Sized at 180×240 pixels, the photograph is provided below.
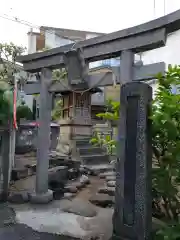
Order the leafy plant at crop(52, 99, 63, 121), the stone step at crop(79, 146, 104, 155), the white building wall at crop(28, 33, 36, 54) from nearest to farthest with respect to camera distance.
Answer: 1. the stone step at crop(79, 146, 104, 155)
2. the leafy plant at crop(52, 99, 63, 121)
3. the white building wall at crop(28, 33, 36, 54)

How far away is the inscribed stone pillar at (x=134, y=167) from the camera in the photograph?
11.9 feet

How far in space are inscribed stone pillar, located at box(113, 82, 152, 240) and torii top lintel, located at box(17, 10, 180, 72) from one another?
5.24 feet

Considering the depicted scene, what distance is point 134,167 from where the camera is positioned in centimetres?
375

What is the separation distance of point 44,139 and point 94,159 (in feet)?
22.0

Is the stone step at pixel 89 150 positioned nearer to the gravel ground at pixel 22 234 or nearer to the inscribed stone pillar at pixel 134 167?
→ the gravel ground at pixel 22 234

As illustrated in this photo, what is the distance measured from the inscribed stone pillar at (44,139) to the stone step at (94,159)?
Result: 6.13m

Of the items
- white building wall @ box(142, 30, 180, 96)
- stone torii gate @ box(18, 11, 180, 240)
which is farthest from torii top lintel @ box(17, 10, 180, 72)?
white building wall @ box(142, 30, 180, 96)

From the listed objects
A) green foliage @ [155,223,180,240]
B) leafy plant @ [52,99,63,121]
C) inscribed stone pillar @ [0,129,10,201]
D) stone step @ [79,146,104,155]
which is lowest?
stone step @ [79,146,104,155]

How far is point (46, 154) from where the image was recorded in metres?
7.12

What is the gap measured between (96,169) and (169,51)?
801 centimetres

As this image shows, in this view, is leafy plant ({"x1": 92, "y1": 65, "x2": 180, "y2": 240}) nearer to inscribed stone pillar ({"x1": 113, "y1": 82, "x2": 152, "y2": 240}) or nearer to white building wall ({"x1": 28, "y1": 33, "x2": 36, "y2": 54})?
inscribed stone pillar ({"x1": 113, "y1": 82, "x2": 152, "y2": 240})

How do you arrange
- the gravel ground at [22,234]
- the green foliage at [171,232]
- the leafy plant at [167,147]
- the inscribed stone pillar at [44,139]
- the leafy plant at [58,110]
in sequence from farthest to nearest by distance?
the leafy plant at [58,110]
the inscribed stone pillar at [44,139]
the gravel ground at [22,234]
the leafy plant at [167,147]
the green foliage at [171,232]

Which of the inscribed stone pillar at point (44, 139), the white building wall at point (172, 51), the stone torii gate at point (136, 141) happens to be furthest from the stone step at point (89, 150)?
the stone torii gate at point (136, 141)

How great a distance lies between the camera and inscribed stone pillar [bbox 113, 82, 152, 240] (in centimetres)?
364
